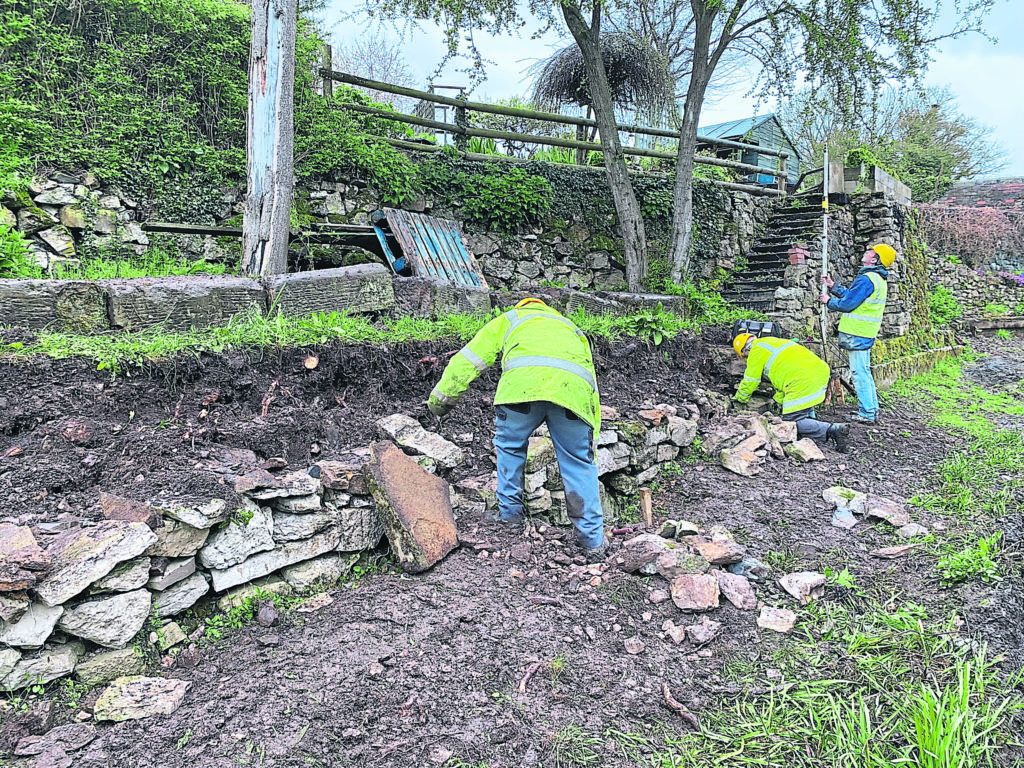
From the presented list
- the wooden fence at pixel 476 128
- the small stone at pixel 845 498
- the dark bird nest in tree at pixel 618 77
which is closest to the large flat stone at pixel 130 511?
the small stone at pixel 845 498

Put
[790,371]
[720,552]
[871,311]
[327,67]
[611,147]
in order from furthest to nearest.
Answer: [611,147] → [327,67] → [871,311] → [790,371] → [720,552]

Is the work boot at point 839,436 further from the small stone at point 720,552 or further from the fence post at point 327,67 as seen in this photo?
the fence post at point 327,67

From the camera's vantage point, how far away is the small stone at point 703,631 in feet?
9.85

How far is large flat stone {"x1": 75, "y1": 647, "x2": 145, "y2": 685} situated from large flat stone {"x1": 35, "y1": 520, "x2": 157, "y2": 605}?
277 mm

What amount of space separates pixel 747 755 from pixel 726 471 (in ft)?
11.5

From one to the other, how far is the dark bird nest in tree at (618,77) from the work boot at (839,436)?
23.9 feet

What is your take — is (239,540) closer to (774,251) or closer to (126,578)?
(126,578)

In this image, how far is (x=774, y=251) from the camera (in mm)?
11617

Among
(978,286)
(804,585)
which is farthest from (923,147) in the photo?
(804,585)

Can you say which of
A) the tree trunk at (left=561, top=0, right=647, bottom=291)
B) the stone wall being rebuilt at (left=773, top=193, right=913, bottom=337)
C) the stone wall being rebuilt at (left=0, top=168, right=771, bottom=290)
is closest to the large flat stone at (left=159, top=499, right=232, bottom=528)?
the stone wall being rebuilt at (left=0, top=168, right=771, bottom=290)

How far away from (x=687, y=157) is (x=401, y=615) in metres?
8.61

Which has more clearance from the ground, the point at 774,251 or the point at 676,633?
the point at 774,251

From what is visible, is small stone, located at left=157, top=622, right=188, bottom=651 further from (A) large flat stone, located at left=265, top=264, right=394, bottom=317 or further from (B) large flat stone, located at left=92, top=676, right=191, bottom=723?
(A) large flat stone, located at left=265, top=264, right=394, bottom=317

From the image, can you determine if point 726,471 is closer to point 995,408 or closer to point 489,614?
point 489,614
